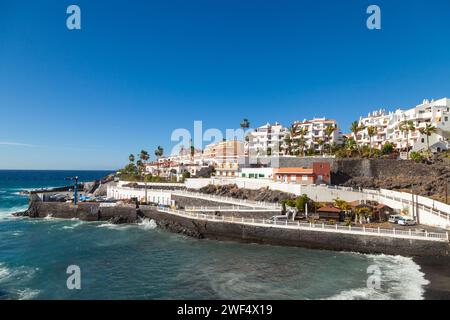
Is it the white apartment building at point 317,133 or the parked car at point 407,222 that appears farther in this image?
the white apartment building at point 317,133

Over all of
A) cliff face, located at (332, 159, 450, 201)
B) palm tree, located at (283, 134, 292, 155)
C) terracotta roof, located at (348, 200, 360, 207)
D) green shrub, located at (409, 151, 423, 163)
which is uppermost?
palm tree, located at (283, 134, 292, 155)

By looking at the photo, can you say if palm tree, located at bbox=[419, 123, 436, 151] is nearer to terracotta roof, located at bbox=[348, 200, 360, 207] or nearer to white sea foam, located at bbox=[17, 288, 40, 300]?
terracotta roof, located at bbox=[348, 200, 360, 207]

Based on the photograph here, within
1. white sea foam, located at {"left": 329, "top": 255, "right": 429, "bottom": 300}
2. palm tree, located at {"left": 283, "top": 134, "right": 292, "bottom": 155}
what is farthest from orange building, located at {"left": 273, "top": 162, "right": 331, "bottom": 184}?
palm tree, located at {"left": 283, "top": 134, "right": 292, "bottom": 155}

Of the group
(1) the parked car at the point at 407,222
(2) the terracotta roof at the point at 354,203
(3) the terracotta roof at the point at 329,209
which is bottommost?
(1) the parked car at the point at 407,222

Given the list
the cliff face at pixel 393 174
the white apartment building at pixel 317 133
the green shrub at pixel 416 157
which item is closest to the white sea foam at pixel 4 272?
the cliff face at pixel 393 174

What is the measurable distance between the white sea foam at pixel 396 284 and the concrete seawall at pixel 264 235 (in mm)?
2138

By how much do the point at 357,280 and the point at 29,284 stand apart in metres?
30.2

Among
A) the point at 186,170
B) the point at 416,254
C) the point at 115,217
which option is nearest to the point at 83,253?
the point at 115,217

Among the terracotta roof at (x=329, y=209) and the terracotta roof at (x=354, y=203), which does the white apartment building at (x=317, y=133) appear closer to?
the terracotta roof at (x=354, y=203)

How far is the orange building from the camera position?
5475cm

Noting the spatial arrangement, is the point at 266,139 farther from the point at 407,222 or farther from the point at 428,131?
the point at 407,222

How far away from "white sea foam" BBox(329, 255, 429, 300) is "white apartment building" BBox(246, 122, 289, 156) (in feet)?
225

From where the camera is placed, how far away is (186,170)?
92125 mm

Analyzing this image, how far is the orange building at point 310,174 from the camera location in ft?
180
